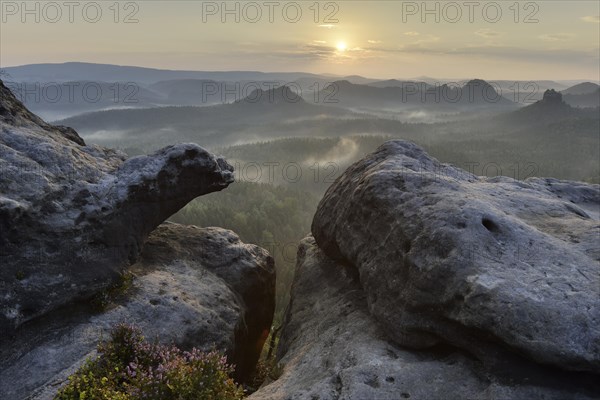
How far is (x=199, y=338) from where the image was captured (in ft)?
60.7

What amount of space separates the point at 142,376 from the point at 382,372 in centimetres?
708

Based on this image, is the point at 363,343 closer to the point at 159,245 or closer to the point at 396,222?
the point at 396,222

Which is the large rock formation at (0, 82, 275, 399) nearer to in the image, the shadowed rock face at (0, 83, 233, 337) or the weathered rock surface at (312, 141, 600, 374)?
the shadowed rock face at (0, 83, 233, 337)

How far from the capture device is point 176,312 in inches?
727

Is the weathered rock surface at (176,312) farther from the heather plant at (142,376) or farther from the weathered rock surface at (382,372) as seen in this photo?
the weathered rock surface at (382,372)

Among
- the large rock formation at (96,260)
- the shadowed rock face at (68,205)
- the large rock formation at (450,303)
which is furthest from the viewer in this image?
the shadowed rock face at (68,205)

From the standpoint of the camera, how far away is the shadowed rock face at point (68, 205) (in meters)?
15.7

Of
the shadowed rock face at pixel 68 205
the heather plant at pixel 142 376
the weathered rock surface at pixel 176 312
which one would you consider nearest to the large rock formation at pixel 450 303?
the heather plant at pixel 142 376

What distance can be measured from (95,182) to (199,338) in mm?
7590

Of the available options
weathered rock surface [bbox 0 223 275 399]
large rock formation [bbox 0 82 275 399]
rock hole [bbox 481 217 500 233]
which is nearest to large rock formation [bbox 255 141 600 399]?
rock hole [bbox 481 217 500 233]

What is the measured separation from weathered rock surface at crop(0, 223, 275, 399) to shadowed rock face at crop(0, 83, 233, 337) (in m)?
1.04

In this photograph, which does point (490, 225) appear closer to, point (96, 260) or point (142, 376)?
point (142, 376)

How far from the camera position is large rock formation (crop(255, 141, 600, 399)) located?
1302 centimetres

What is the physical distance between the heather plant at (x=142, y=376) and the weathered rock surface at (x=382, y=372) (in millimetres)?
1802
